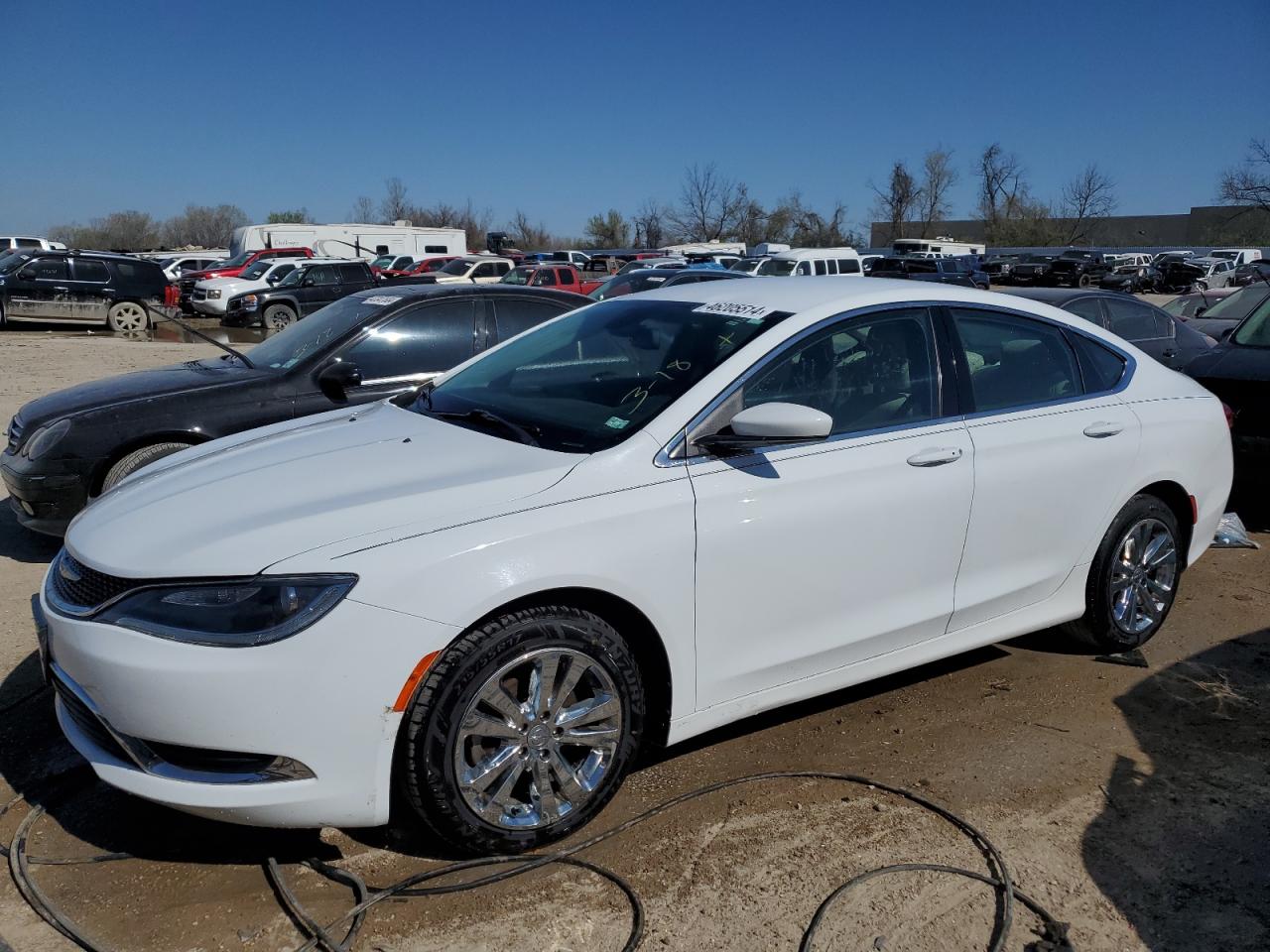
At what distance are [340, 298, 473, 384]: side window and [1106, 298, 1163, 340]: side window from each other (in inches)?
282

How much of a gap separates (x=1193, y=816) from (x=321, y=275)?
935 inches

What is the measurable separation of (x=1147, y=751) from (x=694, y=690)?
1794 millimetres

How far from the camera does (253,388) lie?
5840 millimetres

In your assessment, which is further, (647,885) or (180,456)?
(180,456)

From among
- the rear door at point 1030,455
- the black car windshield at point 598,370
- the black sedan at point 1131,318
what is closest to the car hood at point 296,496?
the black car windshield at point 598,370

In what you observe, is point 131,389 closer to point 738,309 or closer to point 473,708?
point 738,309

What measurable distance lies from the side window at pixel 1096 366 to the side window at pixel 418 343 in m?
3.72

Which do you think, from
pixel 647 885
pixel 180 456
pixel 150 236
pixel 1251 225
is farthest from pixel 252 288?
pixel 1251 225

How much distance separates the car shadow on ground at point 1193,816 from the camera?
8.96 feet

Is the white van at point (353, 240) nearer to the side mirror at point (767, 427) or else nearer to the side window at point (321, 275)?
the side window at point (321, 275)

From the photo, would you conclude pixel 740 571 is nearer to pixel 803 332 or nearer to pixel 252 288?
pixel 803 332

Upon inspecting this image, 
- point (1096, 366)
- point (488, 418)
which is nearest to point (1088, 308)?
point (1096, 366)

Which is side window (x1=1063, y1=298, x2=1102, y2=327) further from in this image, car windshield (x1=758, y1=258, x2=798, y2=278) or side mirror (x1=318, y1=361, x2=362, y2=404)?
car windshield (x1=758, y1=258, x2=798, y2=278)

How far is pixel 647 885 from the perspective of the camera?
112 inches
